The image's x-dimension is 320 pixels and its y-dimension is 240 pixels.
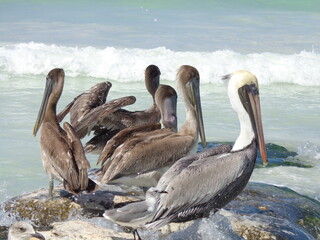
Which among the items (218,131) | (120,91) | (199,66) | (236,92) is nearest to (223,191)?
(236,92)

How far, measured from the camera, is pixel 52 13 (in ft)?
88.1

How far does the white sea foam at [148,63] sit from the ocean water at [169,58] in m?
0.03

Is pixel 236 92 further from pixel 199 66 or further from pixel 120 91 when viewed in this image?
pixel 199 66

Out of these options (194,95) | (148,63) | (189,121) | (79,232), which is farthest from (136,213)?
(148,63)

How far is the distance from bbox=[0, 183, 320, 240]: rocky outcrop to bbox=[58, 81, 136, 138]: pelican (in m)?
0.85

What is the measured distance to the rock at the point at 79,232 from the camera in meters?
4.95

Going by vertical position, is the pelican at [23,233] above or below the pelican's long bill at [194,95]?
below

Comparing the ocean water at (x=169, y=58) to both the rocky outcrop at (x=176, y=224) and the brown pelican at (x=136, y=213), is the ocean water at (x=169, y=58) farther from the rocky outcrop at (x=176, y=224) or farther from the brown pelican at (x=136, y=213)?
the brown pelican at (x=136, y=213)

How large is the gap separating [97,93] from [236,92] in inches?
101

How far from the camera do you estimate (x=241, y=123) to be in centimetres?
544

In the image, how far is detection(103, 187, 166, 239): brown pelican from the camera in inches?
190

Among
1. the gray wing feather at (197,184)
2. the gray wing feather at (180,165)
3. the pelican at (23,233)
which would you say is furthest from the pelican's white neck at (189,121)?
the pelican at (23,233)

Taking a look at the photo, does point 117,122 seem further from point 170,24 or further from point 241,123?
point 170,24

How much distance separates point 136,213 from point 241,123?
1.15 meters
